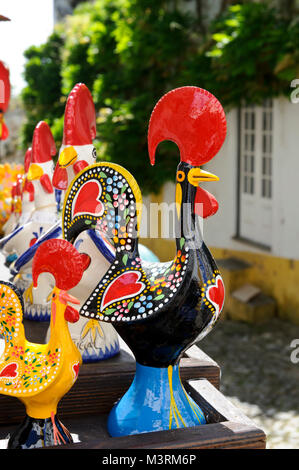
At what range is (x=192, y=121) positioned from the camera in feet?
3.09

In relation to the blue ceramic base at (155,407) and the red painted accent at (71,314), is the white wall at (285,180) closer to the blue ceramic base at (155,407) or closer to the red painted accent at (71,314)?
the blue ceramic base at (155,407)

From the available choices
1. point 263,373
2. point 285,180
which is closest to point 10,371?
point 263,373

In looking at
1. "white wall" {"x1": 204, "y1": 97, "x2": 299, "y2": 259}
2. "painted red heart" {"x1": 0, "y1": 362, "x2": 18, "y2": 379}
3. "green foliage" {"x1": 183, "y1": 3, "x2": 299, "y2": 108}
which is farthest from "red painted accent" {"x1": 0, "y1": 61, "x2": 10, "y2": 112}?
"white wall" {"x1": 204, "y1": 97, "x2": 299, "y2": 259}

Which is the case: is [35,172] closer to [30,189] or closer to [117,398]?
[30,189]

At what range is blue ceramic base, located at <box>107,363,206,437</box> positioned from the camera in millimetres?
995

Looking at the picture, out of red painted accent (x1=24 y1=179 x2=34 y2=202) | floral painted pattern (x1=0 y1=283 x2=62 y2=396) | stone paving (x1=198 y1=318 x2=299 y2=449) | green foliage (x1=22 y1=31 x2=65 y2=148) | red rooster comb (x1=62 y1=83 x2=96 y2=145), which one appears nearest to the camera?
floral painted pattern (x1=0 y1=283 x2=62 y2=396)

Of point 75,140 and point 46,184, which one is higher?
point 75,140

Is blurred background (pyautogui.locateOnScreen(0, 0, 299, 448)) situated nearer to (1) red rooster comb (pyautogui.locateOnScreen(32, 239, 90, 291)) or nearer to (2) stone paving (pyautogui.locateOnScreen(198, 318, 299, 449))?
(2) stone paving (pyautogui.locateOnScreen(198, 318, 299, 449))

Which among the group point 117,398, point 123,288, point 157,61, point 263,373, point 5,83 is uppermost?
point 157,61

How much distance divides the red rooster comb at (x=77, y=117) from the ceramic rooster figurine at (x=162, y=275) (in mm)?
278

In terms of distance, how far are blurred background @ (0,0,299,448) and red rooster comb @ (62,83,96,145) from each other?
207 centimetres

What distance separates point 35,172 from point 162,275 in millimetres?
652

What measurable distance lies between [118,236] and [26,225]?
57cm

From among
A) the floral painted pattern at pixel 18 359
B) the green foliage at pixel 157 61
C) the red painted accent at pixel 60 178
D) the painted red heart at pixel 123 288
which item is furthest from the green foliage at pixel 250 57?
the floral painted pattern at pixel 18 359
